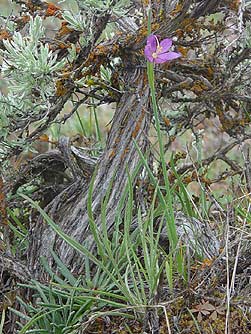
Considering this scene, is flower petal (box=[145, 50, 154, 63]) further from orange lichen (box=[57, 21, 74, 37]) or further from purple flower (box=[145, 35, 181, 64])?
orange lichen (box=[57, 21, 74, 37])

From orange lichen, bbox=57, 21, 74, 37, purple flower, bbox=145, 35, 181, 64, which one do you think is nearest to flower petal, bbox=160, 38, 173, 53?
purple flower, bbox=145, 35, 181, 64

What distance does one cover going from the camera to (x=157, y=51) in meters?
1.26

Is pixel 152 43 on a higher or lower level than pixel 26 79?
higher

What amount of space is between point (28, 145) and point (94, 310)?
1.29ft

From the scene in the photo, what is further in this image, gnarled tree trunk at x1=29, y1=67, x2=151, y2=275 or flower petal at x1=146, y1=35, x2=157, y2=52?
gnarled tree trunk at x1=29, y1=67, x2=151, y2=275

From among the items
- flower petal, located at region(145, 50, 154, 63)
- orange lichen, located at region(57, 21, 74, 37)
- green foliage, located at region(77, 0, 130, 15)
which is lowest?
flower petal, located at region(145, 50, 154, 63)

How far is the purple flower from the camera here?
4.02 feet

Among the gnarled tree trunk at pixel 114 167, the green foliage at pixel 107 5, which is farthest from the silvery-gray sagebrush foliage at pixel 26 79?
the gnarled tree trunk at pixel 114 167

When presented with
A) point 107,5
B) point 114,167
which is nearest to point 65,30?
point 107,5

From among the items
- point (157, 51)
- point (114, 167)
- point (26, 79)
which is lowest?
point (114, 167)

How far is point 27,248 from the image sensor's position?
4.81 ft

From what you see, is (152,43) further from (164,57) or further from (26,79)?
(26,79)

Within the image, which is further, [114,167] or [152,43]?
[114,167]

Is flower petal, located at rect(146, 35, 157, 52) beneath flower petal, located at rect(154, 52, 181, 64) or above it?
above
